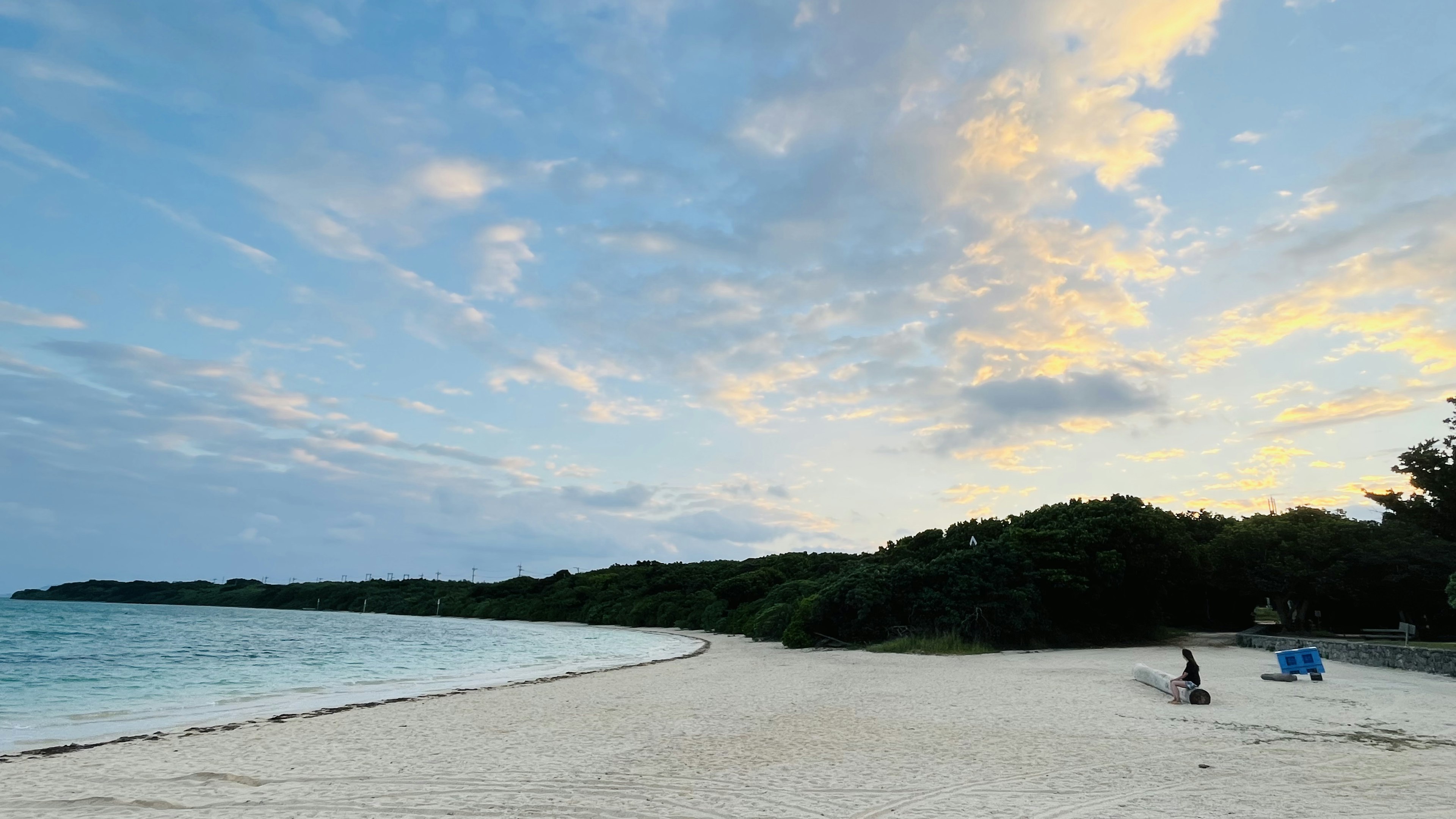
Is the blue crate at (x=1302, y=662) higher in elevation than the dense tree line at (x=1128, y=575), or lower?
lower

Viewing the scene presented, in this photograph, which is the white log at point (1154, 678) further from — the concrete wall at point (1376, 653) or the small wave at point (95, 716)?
the small wave at point (95, 716)

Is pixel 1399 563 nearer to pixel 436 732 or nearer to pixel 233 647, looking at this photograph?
pixel 436 732

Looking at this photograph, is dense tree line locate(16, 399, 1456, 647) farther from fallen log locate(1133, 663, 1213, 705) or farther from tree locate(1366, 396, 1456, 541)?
fallen log locate(1133, 663, 1213, 705)

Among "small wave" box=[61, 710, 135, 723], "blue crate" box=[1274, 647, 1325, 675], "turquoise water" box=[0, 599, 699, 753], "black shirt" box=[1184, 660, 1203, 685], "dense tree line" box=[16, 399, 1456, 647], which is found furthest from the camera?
"dense tree line" box=[16, 399, 1456, 647]

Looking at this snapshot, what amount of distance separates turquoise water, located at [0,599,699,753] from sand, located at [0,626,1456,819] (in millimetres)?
4174

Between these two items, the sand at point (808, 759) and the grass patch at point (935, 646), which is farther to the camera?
the grass patch at point (935, 646)

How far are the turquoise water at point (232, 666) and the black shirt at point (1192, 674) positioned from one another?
1831 centimetres

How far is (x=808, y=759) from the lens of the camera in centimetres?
1026

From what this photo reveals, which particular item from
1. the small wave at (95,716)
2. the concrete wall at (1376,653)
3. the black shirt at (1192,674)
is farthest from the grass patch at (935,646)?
the small wave at (95,716)

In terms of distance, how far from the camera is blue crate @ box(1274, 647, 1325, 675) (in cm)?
1995

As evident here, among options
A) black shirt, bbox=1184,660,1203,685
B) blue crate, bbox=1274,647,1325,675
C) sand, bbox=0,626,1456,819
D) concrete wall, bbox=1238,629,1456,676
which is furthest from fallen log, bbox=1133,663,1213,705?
concrete wall, bbox=1238,629,1456,676

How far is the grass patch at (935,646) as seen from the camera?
Answer: 32.0 m

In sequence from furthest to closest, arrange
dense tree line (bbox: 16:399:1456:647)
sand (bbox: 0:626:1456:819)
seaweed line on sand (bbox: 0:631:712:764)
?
dense tree line (bbox: 16:399:1456:647) < seaweed line on sand (bbox: 0:631:712:764) < sand (bbox: 0:626:1456:819)

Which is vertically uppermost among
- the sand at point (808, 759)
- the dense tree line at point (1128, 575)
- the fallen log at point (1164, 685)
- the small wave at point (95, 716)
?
the dense tree line at point (1128, 575)
